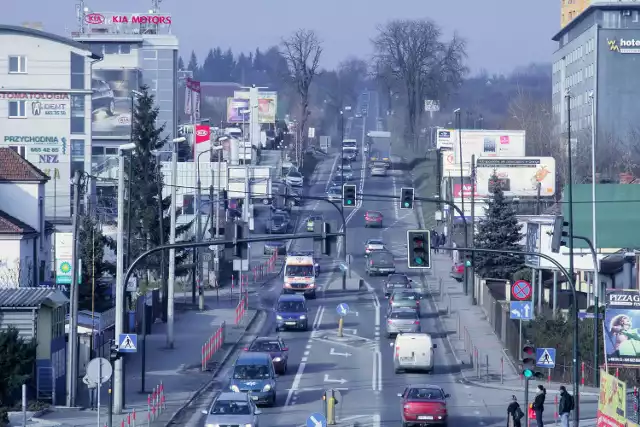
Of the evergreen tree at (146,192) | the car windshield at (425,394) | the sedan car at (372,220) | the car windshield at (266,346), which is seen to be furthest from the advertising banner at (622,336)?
the sedan car at (372,220)

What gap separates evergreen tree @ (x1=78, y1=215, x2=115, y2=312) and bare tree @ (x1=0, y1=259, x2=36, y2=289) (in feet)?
7.74

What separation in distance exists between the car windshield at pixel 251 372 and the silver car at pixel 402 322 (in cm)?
1518

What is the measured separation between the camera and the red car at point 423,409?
107ft

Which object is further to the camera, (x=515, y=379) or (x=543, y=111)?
(x=543, y=111)

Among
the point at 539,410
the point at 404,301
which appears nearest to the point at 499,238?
the point at 404,301

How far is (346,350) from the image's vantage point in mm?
49344

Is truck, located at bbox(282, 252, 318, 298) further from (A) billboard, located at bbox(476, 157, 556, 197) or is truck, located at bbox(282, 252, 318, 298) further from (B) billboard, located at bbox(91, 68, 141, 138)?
(B) billboard, located at bbox(91, 68, 141, 138)

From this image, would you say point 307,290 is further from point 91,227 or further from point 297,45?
point 297,45

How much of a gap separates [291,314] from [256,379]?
17522mm

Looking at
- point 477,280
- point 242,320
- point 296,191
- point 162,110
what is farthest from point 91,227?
point 162,110

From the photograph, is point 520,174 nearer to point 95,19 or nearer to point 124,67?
point 124,67

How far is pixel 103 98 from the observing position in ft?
396

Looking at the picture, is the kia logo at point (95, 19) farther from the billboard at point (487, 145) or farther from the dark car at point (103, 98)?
the billboard at point (487, 145)

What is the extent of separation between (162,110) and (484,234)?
7065cm
